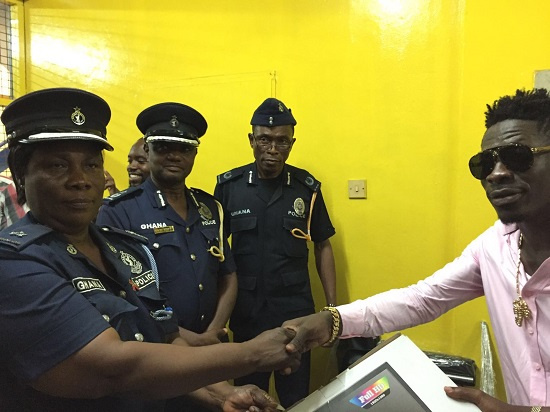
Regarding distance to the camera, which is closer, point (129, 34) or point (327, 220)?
point (327, 220)

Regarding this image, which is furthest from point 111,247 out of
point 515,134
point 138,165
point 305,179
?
point 138,165

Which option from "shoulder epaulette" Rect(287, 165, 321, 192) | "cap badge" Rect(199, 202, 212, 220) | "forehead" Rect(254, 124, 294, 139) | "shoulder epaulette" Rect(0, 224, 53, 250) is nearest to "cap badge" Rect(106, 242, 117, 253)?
"shoulder epaulette" Rect(0, 224, 53, 250)

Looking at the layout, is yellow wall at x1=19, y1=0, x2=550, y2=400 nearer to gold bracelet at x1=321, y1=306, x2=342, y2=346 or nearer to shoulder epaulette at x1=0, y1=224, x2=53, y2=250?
gold bracelet at x1=321, y1=306, x2=342, y2=346

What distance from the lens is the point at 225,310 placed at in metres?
1.77

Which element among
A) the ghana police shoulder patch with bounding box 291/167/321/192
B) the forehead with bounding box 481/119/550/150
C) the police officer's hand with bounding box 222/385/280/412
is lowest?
the police officer's hand with bounding box 222/385/280/412

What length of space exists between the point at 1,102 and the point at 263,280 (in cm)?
280

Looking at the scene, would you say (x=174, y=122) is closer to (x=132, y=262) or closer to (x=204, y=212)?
(x=204, y=212)

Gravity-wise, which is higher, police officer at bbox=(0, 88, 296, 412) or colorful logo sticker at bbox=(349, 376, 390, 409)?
police officer at bbox=(0, 88, 296, 412)

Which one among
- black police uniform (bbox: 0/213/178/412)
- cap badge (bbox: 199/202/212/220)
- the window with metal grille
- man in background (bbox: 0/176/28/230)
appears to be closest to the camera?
black police uniform (bbox: 0/213/178/412)

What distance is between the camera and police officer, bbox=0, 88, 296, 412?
0.71 m

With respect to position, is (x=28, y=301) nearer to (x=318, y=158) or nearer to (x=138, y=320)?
(x=138, y=320)

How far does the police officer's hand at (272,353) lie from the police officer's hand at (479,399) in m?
0.39

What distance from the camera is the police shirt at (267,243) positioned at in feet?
7.04

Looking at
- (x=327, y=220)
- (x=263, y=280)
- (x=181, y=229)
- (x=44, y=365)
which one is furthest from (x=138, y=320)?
(x=327, y=220)
